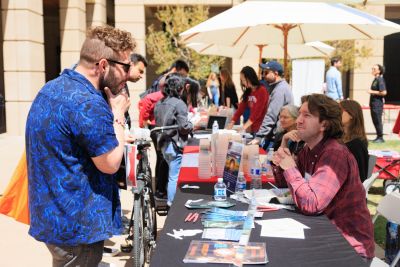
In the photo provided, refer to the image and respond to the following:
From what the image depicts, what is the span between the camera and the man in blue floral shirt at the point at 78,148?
7.52 ft

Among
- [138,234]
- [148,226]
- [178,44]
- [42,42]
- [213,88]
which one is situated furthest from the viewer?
[178,44]

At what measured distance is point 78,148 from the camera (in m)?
2.36

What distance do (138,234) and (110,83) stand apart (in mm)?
1998

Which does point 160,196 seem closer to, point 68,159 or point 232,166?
point 232,166

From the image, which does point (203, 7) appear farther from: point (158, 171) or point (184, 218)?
point (184, 218)

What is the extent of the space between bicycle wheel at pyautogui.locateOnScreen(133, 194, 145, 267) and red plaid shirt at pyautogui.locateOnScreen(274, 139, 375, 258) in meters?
1.54

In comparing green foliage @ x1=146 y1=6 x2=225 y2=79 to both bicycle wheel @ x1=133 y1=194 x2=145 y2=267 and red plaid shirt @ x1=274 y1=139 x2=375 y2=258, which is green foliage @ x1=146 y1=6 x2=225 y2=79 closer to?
bicycle wheel @ x1=133 y1=194 x2=145 y2=267

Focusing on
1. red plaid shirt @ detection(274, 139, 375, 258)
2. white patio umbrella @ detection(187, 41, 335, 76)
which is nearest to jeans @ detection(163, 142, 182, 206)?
red plaid shirt @ detection(274, 139, 375, 258)

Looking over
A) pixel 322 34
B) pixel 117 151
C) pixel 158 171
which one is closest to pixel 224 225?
pixel 117 151

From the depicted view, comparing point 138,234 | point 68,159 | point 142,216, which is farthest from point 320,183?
point 142,216

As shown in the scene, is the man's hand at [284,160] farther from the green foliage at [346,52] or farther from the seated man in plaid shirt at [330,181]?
the green foliage at [346,52]

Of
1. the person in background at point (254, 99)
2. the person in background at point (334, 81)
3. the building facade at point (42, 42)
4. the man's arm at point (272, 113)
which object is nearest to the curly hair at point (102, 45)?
the man's arm at point (272, 113)

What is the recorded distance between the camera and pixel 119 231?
2.62 m

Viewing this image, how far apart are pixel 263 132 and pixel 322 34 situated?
7.21 ft
